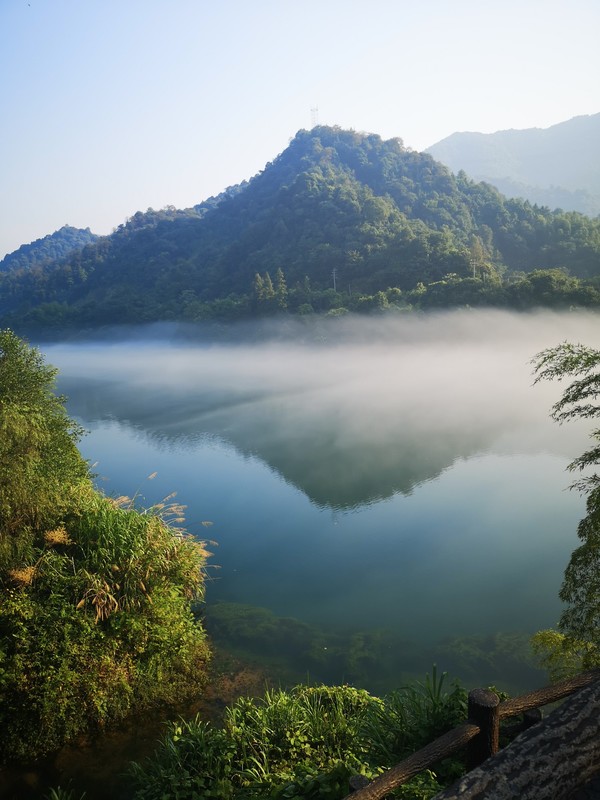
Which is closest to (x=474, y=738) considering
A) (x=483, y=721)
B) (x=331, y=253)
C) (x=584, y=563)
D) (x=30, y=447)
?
(x=483, y=721)

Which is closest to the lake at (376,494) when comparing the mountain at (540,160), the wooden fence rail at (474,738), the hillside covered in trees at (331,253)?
the wooden fence rail at (474,738)

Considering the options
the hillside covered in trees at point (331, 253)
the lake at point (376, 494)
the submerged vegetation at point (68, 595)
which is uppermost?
the hillside covered in trees at point (331, 253)

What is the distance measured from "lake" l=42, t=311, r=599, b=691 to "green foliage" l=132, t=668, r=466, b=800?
3043 millimetres

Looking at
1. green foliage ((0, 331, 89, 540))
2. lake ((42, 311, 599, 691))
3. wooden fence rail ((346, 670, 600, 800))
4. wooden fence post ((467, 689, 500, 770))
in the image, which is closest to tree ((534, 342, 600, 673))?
lake ((42, 311, 599, 691))

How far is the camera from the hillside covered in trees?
55.3m

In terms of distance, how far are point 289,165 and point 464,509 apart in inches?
4170

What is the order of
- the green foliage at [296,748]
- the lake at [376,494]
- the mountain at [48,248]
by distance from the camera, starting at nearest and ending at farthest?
the green foliage at [296,748] → the lake at [376,494] → the mountain at [48,248]

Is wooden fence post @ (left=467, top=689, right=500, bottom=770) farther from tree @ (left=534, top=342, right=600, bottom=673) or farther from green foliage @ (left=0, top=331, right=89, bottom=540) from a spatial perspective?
green foliage @ (left=0, top=331, right=89, bottom=540)

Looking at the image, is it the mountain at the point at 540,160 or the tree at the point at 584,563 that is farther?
the mountain at the point at 540,160

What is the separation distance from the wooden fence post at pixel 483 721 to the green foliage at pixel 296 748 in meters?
1.02

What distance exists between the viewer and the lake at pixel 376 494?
1066 centimetres

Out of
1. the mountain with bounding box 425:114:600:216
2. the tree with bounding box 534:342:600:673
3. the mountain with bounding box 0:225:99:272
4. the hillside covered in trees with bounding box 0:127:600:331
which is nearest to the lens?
the tree with bounding box 534:342:600:673

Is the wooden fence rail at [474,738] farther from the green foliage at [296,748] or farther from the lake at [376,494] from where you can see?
the lake at [376,494]

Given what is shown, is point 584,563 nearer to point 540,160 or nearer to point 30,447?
point 30,447
